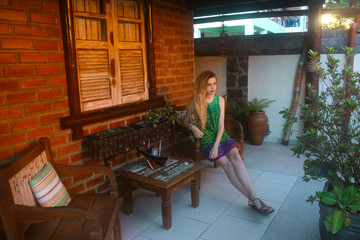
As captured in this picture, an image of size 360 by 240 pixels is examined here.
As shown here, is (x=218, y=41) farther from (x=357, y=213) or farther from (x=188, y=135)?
(x=357, y=213)

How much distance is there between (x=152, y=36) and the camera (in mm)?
3732

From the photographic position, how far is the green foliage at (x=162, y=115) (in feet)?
11.8

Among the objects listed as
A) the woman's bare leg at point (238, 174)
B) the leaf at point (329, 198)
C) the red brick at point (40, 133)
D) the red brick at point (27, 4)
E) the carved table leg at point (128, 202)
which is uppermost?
the red brick at point (27, 4)

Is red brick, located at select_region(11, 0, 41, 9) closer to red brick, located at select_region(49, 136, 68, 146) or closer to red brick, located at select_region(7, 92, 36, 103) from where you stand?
red brick, located at select_region(7, 92, 36, 103)

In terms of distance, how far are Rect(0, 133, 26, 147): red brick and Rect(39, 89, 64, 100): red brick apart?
0.36m

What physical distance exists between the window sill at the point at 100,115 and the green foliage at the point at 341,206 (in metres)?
2.12

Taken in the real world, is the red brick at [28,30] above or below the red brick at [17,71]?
above

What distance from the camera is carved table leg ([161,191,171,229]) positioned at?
Answer: 9.34ft

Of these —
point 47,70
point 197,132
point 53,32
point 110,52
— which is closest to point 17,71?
point 47,70

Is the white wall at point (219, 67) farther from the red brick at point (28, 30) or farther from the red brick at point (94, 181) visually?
the red brick at point (28, 30)

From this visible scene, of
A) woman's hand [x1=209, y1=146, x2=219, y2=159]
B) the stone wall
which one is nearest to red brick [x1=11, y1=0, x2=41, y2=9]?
woman's hand [x1=209, y1=146, x2=219, y2=159]

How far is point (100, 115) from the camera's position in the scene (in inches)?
124

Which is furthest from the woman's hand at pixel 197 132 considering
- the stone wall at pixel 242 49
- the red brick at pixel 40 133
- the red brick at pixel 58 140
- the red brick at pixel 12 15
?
the stone wall at pixel 242 49

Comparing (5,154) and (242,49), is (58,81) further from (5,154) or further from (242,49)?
(242,49)
